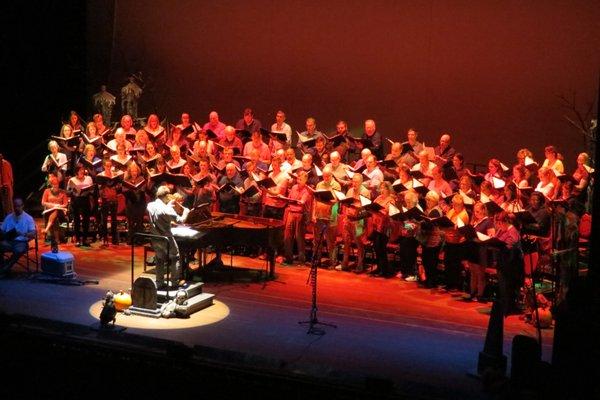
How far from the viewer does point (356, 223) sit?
1242cm

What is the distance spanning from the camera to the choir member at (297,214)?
42.1ft

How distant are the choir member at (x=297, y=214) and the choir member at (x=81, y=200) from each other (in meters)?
3.65

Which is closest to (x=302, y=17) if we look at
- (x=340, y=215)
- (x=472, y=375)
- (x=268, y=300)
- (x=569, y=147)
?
(x=340, y=215)

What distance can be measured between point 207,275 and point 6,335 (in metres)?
5.29

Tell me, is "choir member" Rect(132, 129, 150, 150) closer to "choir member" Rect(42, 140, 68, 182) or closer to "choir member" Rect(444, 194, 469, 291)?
"choir member" Rect(42, 140, 68, 182)

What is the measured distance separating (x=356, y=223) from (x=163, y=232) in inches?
138

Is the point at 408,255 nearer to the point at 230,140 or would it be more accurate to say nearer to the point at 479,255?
the point at 479,255

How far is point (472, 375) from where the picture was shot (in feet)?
26.5

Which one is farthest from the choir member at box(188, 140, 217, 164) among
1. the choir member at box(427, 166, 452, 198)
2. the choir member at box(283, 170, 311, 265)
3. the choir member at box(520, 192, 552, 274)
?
the choir member at box(520, 192, 552, 274)

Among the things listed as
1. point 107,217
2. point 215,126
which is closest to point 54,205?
point 107,217

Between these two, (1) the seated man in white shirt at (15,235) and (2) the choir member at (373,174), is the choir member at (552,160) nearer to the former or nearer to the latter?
(2) the choir member at (373,174)

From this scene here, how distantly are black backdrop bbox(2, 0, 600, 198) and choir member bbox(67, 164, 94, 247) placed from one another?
376cm

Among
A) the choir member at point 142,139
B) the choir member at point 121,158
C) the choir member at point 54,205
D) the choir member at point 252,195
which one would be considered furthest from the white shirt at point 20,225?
the choir member at point 252,195

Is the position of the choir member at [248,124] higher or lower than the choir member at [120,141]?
higher
